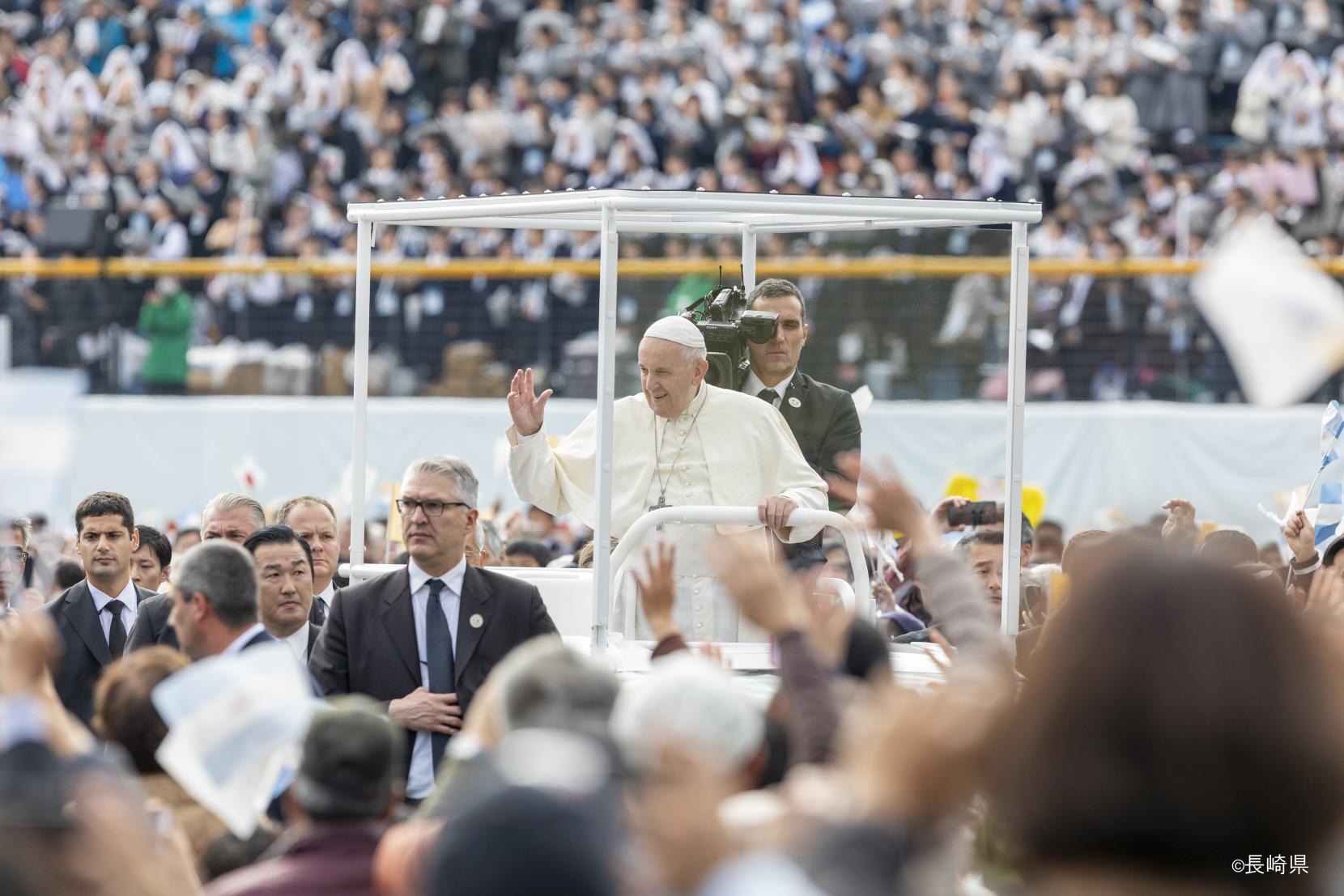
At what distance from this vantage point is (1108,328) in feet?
47.0

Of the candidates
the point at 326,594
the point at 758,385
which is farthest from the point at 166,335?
the point at 758,385

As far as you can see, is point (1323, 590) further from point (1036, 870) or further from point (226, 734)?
point (1036, 870)

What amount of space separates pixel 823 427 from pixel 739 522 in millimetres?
1415

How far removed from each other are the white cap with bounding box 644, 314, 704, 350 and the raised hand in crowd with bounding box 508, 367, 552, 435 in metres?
0.49

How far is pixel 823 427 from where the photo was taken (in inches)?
298

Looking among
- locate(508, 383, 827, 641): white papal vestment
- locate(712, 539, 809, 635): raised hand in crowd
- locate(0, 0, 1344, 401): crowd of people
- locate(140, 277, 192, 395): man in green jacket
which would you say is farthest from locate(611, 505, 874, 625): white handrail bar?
locate(140, 277, 192, 395): man in green jacket

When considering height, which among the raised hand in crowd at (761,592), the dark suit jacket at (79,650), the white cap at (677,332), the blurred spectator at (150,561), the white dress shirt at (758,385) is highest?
the white cap at (677,332)

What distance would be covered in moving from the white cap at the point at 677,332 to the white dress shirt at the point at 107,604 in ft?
6.83

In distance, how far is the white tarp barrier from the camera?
13.4 m

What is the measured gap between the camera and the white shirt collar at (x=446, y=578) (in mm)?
5984

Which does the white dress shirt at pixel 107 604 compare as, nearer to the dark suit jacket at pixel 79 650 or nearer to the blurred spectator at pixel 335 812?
the dark suit jacket at pixel 79 650

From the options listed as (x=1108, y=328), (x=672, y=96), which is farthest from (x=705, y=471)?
(x=672, y=96)

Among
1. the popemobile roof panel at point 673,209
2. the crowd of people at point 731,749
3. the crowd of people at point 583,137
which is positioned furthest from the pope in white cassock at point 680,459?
the crowd of people at point 583,137

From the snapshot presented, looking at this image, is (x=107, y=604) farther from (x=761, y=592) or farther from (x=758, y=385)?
(x=761, y=592)
